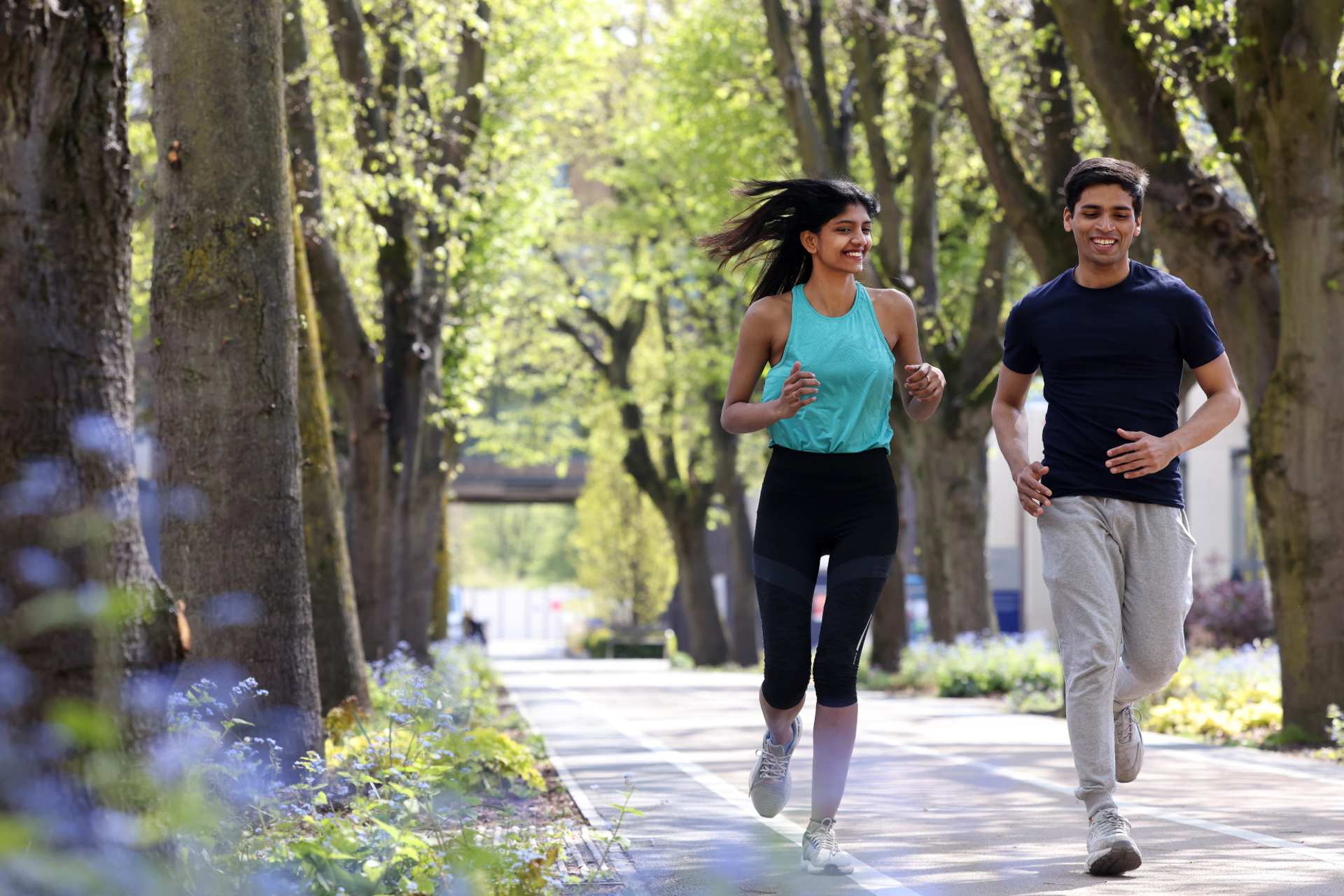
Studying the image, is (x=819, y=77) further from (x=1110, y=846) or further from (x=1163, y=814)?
(x=1110, y=846)

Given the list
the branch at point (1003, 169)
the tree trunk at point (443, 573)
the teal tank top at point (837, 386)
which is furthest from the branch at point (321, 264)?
the tree trunk at point (443, 573)

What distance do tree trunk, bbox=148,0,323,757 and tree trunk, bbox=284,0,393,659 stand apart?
4785 millimetres

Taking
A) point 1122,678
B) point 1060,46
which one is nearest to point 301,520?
point 1122,678

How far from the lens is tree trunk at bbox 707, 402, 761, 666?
3478 cm

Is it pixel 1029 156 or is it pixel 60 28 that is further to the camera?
pixel 1029 156

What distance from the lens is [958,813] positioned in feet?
26.0

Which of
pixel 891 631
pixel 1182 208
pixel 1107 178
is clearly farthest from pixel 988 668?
pixel 1107 178

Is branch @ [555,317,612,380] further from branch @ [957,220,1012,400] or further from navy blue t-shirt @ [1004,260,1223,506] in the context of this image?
navy blue t-shirt @ [1004,260,1223,506]

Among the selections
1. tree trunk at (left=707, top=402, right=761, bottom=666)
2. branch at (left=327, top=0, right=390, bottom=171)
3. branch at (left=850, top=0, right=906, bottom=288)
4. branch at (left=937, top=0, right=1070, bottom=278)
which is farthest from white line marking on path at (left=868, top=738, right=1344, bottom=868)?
tree trunk at (left=707, top=402, right=761, bottom=666)

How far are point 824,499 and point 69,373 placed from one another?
2.72m

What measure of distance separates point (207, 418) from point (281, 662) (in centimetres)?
112

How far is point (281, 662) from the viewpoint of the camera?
7828mm

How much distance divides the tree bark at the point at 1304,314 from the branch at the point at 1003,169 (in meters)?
3.45

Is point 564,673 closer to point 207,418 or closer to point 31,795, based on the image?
point 207,418
